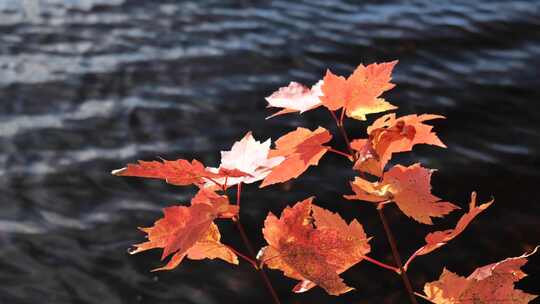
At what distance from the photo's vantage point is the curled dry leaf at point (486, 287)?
0.59m

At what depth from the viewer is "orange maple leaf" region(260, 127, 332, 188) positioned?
1.88ft

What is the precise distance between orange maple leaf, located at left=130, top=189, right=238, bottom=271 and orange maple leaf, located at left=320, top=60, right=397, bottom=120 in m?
0.13

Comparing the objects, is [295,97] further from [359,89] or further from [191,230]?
[191,230]

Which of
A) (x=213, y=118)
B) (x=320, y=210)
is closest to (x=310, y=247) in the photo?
(x=320, y=210)

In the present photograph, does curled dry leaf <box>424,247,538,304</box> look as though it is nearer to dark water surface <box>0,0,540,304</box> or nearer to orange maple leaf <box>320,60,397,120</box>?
orange maple leaf <box>320,60,397,120</box>

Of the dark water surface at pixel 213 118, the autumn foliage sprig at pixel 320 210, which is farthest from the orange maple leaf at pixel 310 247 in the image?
the dark water surface at pixel 213 118

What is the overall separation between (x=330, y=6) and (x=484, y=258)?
5.75 ft

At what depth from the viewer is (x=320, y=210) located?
0.61m

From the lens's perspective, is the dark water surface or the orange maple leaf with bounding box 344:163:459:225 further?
the dark water surface

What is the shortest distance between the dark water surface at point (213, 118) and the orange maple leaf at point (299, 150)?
110 centimetres

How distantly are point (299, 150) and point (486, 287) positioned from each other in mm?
197

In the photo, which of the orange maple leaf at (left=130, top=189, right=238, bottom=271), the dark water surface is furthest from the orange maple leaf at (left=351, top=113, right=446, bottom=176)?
the dark water surface

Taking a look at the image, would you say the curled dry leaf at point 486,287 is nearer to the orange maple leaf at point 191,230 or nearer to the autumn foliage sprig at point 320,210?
the autumn foliage sprig at point 320,210

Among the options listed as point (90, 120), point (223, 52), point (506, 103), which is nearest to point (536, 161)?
point (506, 103)
